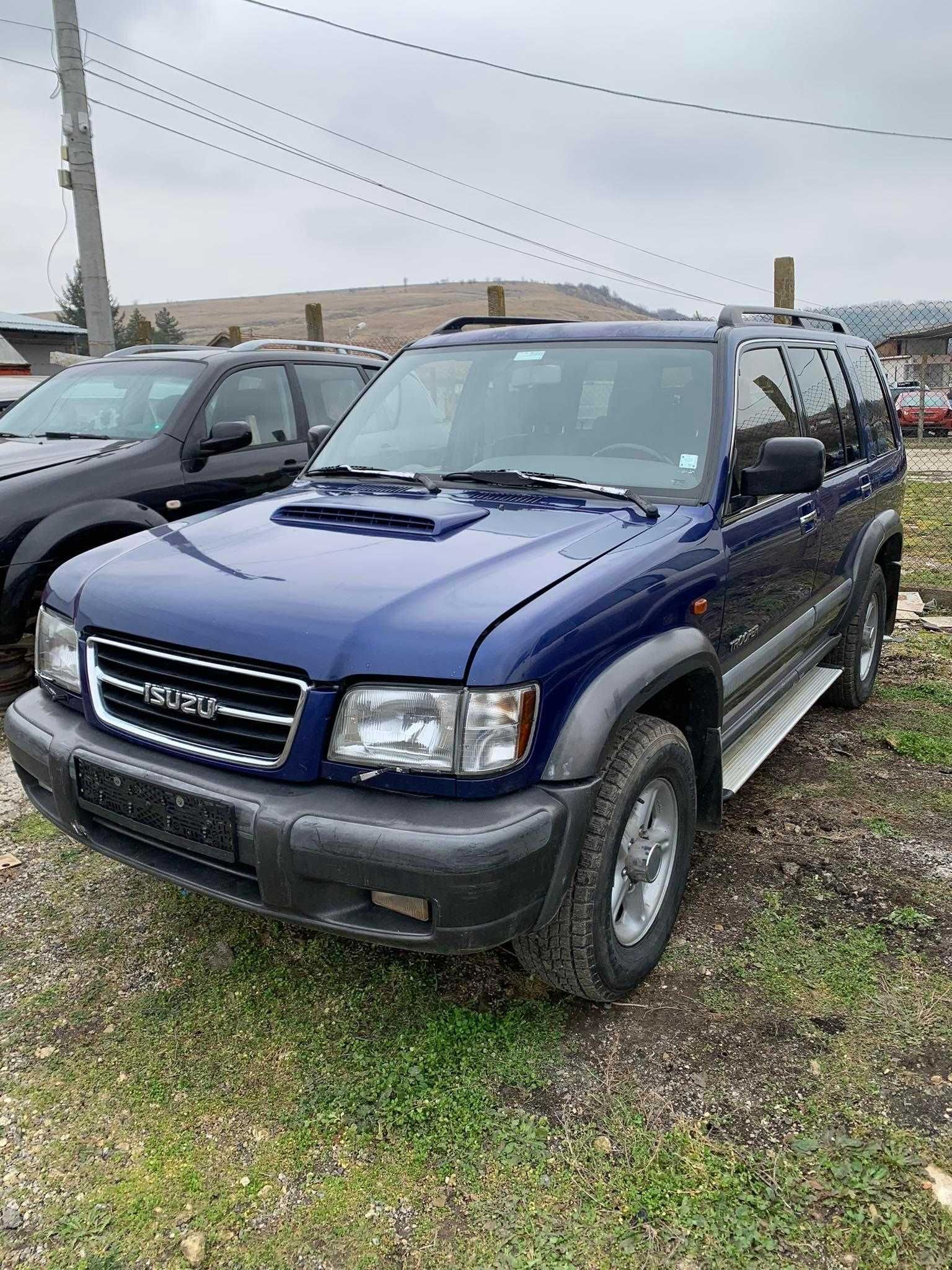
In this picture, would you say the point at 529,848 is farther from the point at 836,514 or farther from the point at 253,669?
the point at 836,514

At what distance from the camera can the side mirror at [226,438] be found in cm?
532

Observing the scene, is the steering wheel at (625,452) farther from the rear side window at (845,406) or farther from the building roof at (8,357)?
the building roof at (8,357)

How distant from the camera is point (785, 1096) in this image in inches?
91.9

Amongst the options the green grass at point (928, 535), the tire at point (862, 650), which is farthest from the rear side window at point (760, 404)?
the green grass at point (928, 535)

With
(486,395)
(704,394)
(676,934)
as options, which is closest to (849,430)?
(704,394)

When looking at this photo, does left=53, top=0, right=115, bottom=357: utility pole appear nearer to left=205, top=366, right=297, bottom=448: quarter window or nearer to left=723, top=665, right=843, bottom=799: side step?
left=205, top=366, right=297, bottom=448: quarter window

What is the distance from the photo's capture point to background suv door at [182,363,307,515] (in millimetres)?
5520

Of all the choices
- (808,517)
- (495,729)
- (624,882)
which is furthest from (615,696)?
(808,517)

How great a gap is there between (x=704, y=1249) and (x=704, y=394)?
250cm

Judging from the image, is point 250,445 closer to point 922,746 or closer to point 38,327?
point 922,746

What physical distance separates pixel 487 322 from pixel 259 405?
226cm

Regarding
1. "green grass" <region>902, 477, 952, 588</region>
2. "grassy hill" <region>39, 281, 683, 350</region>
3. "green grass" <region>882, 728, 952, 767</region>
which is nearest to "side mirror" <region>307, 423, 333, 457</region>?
"green grass" <region>882, 728, 952, 767</region>

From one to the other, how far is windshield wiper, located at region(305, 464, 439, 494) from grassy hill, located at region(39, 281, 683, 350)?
200ft

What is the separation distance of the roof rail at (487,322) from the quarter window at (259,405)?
170 cm
